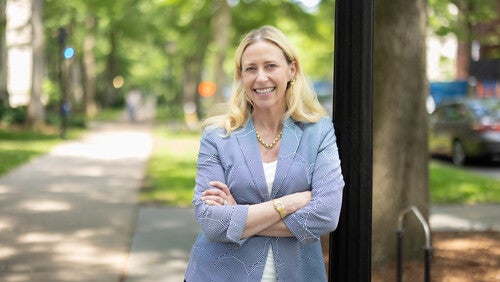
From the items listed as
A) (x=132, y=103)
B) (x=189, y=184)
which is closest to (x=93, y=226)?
(x=189, y=184)

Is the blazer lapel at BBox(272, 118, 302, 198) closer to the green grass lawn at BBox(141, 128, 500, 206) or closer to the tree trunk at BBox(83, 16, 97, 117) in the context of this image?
the green grass lawn at BBox(141, 128, 500, 206)

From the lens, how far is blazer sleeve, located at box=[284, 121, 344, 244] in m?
2.79

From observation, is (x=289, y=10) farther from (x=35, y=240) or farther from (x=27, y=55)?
(x=27, y=55)

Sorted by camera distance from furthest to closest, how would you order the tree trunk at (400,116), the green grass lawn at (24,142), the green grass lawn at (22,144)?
the green grass lawn at (24,142) → the green grass lawn at (22,144) → the tree trunk at (400,116)

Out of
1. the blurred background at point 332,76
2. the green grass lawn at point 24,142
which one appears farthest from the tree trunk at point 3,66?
the green grass lawn at point 24,142

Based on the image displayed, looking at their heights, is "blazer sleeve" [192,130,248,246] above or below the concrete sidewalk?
above

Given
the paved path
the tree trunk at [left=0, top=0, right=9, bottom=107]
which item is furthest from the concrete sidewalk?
the tree trunk at [left=0, top=0, right=9, bottom=107]

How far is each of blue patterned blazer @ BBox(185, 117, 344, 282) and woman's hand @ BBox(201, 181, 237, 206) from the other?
2 centimetres

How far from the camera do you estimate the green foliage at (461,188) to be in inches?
471

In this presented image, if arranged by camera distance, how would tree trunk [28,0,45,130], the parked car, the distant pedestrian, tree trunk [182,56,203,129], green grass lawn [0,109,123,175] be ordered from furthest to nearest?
tree trunk [182,56,203,129] < the distant pedestrian < tree trunk [28,0,45,130] < the parked car < green grass lawn [0,109,123,175]

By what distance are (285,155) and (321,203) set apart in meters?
0.21

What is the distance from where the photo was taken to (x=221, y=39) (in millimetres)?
26359

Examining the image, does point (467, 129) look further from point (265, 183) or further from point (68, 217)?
point (265, 183)

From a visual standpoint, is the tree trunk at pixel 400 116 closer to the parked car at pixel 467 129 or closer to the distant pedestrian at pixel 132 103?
the parked car at pixel 467 129
